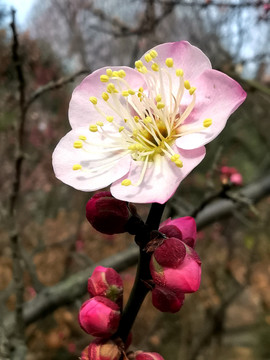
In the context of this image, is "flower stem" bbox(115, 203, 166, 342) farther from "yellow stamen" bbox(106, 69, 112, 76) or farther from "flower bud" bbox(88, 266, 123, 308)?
"yellow stamen" bbox(106, 69, 112, 76)

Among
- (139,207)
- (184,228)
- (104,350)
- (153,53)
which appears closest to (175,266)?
(184,228)

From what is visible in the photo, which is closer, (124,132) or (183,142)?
(183,142)

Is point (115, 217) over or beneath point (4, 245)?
over

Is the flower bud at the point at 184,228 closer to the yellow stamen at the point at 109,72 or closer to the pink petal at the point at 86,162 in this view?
the pink petal at the point at 86,162

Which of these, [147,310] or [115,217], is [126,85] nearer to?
[115,217]

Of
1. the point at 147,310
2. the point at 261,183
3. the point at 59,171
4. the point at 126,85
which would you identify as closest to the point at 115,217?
the point at 59,171

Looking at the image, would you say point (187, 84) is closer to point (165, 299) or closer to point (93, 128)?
point (93, 128)

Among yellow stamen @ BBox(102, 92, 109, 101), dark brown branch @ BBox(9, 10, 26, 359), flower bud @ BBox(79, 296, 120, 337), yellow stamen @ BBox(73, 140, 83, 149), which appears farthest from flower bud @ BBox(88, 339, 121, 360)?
dark brown branch @ BBox(9, 10, 26, 359)
